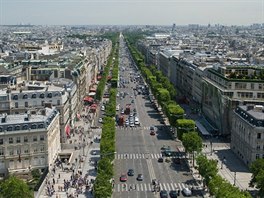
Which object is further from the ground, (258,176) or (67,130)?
Result: (258,176)

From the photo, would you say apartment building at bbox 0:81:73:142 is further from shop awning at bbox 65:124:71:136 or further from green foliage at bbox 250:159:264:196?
green foliage at bbox 250:159:264:196

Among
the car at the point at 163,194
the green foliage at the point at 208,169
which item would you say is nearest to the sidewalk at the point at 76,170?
the car at the point at 163,194

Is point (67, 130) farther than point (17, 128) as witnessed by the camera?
Yes

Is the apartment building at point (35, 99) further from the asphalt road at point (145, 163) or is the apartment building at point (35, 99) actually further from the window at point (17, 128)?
the asphalt road at point (145, 163)

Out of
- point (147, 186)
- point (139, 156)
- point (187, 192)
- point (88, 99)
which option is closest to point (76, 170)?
point (139, 156)

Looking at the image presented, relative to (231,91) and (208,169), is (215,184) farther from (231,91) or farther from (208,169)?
(231,91)

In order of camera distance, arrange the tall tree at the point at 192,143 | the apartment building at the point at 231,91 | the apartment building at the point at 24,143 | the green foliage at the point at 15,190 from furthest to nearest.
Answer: the apartment building at the point at 231,91 < the tall tree at the point at 192,143 < the apartment building at the point at 24,143 < the green foliage at the point at 15,190

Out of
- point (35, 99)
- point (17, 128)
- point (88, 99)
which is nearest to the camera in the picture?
point (17, 128)
